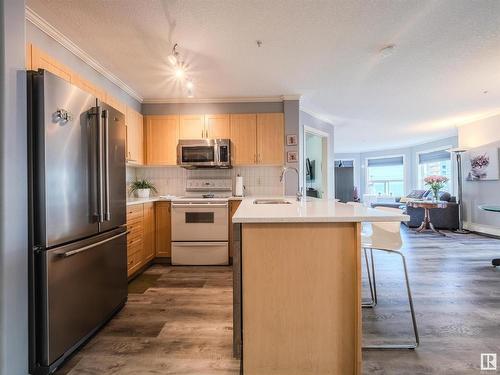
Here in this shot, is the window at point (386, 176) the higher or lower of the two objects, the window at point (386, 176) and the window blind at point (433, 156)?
the lower

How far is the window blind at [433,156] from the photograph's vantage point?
7.08 metres

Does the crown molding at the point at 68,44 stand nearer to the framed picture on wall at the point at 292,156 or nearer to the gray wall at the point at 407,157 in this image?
the framed picture on wall at the point at 292,156

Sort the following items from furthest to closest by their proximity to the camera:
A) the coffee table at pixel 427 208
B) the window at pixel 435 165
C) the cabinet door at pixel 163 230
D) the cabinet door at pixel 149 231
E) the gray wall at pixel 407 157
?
the gray wall at pixel 407 157 → the window at pixel 435 165 → the coffee table at pixel 427 208 → the cabinet door at pixel 163 230 → the cabinet door at pixel 149 231

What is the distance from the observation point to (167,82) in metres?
3.22

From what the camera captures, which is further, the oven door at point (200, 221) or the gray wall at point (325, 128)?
the gray wall at point (325, 128)

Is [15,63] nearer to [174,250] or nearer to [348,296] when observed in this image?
[348,296]

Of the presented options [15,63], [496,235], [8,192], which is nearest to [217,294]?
[8,192]

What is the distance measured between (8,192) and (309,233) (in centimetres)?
158

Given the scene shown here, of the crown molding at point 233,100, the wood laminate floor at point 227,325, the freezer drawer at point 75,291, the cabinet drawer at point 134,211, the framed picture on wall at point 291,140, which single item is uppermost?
the crown molding at point 233,100

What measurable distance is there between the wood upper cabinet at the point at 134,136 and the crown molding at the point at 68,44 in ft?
1.24

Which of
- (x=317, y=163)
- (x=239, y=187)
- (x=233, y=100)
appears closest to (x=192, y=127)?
(x=233, y=100)

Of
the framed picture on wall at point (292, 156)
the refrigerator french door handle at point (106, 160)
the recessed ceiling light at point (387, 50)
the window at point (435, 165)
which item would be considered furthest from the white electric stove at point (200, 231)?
the window at point (435, 165)

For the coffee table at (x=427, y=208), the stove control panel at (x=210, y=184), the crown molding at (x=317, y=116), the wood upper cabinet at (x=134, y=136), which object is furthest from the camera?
the coffee table at (x=427, y=208)

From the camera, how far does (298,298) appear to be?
1353mm
